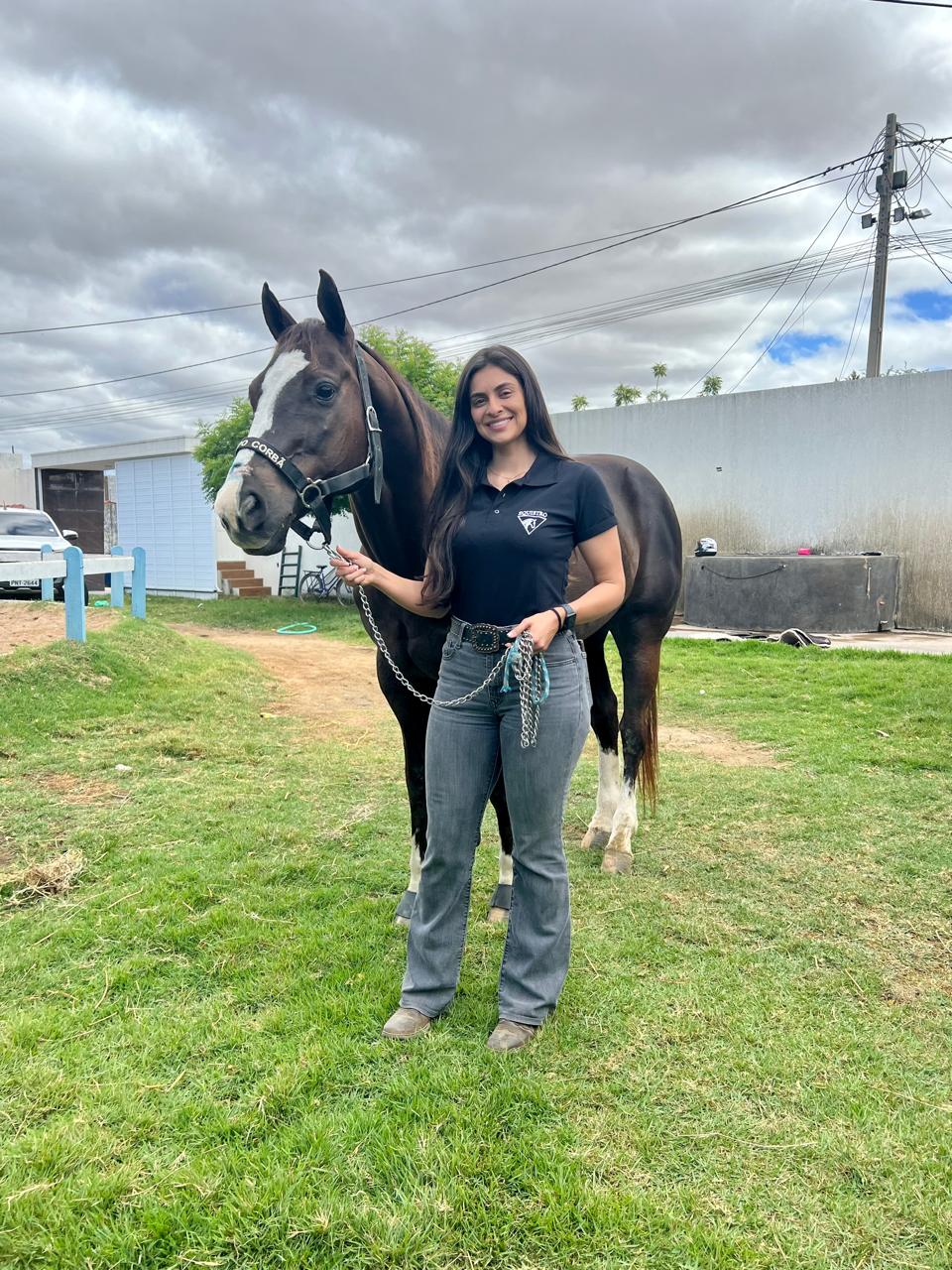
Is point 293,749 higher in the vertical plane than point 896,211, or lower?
lower

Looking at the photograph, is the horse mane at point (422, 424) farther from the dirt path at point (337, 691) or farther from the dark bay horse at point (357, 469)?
the dirt path at point (337, 691)

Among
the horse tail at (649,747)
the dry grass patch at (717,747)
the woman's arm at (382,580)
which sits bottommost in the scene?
the dry grass patch at (717,747)

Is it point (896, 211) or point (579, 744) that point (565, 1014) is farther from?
point (896, 211)

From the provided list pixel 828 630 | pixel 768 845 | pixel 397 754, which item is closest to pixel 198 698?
pixel 397 754

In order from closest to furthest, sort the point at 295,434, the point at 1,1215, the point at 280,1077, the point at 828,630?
the point at 1,1215 < the point at 280,1077 < the point at 295,434 < the point at 828,630

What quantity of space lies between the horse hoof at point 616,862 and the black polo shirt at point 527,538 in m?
1.82

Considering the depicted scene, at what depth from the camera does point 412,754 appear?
2891mm

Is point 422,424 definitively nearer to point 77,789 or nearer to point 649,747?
point 649,747

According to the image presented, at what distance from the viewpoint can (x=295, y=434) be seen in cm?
228

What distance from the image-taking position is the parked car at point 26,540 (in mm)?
11828

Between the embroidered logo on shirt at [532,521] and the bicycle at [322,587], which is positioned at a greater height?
the embroidered logo on shirt at [532,521]

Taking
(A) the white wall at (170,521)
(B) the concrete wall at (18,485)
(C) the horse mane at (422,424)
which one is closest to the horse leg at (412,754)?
(C) the horse mane at (422,424)

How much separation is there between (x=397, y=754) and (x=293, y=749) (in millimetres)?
763

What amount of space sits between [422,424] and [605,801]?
2.26 m
